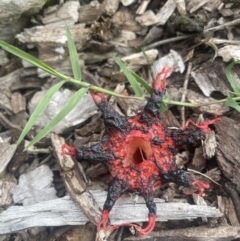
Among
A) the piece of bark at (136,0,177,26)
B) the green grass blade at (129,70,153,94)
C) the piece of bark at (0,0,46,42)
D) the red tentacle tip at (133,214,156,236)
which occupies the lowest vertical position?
the red tentacle tip at (133,214,156,236)

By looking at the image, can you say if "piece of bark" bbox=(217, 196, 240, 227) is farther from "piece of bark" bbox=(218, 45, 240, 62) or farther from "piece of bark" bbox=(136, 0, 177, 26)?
"piece of bark" bbox=(136, 0, 177, 26)

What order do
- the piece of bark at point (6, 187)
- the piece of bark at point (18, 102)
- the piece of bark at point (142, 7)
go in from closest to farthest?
1. the piece of bark at point (6, 187)
2. the piece of bark at point (18, 102)
3. the piece of bark at point (142, 7)

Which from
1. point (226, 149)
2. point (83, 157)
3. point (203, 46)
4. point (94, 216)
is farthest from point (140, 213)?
point (203, 46)

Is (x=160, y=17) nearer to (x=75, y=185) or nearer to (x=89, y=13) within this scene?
(x=89, y=13)

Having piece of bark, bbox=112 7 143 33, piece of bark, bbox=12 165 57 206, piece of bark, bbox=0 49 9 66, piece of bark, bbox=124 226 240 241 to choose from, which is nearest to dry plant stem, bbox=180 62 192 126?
piece of bark, bbox=112 7 143 33

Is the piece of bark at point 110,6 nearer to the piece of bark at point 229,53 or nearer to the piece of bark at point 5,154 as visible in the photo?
the piece of bark at point 229,53

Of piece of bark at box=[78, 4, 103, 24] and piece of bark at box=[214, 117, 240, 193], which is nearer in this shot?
piece of bark at box=[214, 117, 240, 193]

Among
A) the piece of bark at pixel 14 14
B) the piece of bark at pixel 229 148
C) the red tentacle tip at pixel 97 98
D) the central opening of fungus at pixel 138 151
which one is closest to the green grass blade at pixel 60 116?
the red tentacle tip at pixel 97 98

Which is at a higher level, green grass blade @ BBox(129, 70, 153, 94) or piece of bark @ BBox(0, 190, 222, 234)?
green grass blade @ BBox(129, 70, 153, 94)
